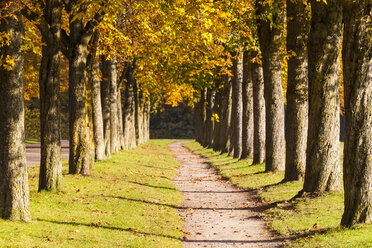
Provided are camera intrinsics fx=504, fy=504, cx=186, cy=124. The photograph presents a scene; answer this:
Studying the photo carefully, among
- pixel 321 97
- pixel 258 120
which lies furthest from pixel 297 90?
pixel 258 120

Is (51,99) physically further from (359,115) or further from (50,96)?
(359,115)

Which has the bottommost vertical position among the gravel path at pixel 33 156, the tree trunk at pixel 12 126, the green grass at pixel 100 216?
the green grass at pixel 100 216

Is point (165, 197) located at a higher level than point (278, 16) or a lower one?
lower

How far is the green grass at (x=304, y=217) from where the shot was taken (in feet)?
30.0

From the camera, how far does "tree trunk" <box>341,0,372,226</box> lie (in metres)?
9.72

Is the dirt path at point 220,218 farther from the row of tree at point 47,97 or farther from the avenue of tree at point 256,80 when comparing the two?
the row of tree at point 47,97

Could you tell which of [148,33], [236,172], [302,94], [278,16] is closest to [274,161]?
[236,172]

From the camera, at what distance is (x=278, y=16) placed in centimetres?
1927

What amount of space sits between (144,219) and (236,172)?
1100cm

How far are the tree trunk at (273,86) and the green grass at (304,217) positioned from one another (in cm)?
132

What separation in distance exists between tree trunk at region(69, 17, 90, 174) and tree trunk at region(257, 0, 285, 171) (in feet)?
21.8

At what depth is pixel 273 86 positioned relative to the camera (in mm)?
19438

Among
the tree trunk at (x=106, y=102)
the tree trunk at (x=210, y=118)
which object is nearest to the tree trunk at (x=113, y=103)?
the tree trunk at (x=106, y=102)

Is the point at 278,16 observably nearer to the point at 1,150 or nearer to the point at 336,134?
the point at 336,134
